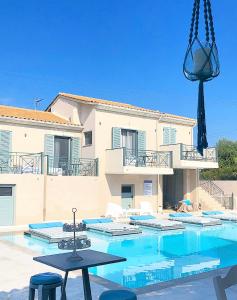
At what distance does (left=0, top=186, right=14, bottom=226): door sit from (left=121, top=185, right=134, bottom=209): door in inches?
314

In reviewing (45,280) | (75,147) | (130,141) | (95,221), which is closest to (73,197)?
(95,221)

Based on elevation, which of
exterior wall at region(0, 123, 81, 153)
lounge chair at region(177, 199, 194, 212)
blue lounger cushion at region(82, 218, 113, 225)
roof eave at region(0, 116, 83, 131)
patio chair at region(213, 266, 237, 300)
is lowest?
blue lounger cushion at region(82, 218, 113, 225)

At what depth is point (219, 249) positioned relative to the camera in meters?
15.8

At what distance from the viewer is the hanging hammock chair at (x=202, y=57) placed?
487cm

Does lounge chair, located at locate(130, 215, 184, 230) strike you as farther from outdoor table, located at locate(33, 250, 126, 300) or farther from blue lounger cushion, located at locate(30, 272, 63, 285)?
blue lounger cushion, located at locate(30, 272, 63, 285)

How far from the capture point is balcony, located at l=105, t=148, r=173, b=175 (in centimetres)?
2302

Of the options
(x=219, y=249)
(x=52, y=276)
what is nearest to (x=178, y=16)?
(x=52, y=276)

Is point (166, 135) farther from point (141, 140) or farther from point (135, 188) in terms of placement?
point (135, 188)

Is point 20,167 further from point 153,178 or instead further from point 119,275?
point 119,275

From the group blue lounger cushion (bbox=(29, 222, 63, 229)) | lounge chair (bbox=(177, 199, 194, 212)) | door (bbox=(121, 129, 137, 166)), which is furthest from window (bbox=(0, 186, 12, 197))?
lounge chair (bbox=(177, 199, 194, 212))

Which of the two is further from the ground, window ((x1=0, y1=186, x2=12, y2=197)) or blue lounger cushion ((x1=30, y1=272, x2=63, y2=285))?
window ((x1=0, y1=186, x2=12, y2=197))

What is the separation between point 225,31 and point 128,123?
1832 centimetres

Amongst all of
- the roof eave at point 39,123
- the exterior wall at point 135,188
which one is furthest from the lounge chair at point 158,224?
the roof eave at point 39,123

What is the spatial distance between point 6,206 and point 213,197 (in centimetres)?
1752
